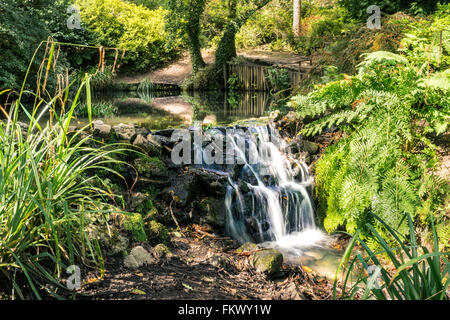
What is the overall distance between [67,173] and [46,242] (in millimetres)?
437

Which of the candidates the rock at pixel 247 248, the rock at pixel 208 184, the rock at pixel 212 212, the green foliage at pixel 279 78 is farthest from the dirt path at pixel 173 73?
the rock at pixel 247 248

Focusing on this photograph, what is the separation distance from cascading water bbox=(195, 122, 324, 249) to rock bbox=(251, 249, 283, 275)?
0.94 meters

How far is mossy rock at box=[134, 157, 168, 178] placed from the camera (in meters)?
3.88

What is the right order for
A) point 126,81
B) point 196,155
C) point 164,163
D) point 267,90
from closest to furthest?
point 164,163 < point 196,155 < point 267,90 < point 126,81

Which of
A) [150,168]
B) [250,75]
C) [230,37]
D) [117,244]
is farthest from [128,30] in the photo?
[117,244]

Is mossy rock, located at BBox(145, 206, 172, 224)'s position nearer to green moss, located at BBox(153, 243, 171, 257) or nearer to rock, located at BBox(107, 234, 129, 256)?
green moss, located at BBox(153, 243, 171, 257)

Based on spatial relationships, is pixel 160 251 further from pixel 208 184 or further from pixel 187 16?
pixel 187 16

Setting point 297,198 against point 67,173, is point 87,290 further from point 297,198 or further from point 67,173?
point 297,198

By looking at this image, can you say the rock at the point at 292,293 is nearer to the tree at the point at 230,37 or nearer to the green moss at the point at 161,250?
the green moss at the point at 161,250

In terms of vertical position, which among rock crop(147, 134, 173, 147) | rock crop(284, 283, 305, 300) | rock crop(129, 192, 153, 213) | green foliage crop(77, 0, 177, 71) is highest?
green foliage crop(77, 0, 177, 71)

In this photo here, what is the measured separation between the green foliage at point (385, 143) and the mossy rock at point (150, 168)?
1.95 meters

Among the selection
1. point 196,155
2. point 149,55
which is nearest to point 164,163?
point 196,155

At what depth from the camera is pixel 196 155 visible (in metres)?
4.77

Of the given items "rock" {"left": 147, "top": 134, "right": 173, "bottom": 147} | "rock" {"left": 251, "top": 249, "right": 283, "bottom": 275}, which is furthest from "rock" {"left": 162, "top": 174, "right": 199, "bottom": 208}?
"rock" {"left": 251, "top": 249, "right": 283, "bottom": 275}
